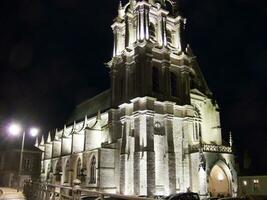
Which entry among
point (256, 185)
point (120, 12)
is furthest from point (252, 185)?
point (120, 12)

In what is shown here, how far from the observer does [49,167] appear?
168 feet

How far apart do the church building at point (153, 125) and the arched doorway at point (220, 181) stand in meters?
0.11

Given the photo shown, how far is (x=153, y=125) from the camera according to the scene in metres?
33.8

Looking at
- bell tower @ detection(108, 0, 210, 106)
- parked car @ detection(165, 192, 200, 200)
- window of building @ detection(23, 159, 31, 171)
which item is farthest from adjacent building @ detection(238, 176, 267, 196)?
window of building @ detection(23, 159, 31, 171)

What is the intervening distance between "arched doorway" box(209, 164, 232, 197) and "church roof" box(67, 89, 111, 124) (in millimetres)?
18319

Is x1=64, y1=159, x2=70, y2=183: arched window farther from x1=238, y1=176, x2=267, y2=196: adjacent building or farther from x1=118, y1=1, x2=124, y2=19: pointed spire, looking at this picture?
x1=238, y1=176, x2=267, y2=196: adjacent building

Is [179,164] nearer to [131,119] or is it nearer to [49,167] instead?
[131,119]

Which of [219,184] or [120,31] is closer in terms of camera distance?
[219,184]

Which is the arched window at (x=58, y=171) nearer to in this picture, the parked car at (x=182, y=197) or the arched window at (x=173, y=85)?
the arched window at (x=173, y=85)

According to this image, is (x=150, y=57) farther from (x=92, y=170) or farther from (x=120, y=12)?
(x=92, y=170)

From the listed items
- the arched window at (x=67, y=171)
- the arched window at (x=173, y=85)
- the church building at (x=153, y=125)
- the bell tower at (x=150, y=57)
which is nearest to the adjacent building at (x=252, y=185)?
the church building at (x=153, y=125)

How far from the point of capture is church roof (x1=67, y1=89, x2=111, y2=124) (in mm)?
48650

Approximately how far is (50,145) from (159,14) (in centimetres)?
3049

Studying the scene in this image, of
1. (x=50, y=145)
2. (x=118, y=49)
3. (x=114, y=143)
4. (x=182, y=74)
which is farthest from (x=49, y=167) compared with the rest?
(x=182, y=74)
